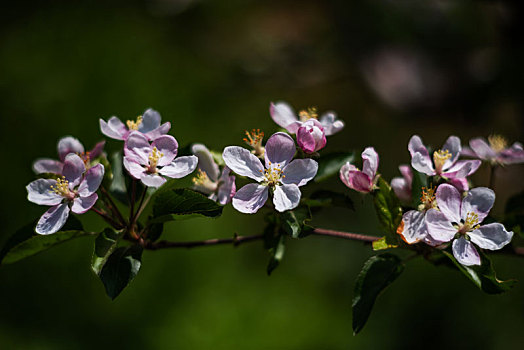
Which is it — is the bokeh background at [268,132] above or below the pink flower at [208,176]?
below

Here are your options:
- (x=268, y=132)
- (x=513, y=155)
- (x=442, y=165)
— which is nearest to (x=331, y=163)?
(x=442, y=165)

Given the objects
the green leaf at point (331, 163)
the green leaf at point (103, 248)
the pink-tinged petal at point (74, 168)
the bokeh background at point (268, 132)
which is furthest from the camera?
the bokeh background at point (268, 132)

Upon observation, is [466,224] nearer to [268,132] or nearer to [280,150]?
[280,150]

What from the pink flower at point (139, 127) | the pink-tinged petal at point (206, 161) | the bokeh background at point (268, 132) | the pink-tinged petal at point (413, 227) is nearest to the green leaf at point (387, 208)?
the pink-tinged petal at point (413, 227)

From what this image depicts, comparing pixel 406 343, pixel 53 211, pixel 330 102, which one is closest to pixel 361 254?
pixel 406 343

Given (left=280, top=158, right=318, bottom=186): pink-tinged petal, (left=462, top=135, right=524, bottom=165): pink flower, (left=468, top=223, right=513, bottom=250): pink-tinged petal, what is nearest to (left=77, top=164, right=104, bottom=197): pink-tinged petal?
(left=280, top=158, right=318, bottom=186): pink-tinged petal

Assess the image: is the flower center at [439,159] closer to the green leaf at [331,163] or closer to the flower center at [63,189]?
the green leaf at [331,163]
